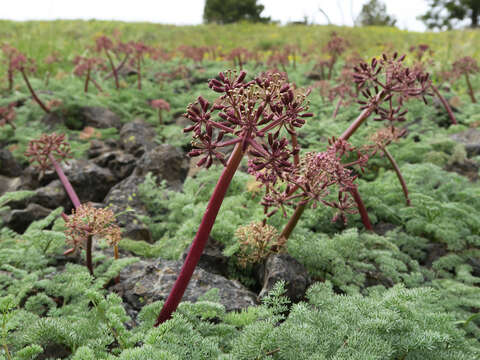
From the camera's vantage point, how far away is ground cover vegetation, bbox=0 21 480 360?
1.80 m

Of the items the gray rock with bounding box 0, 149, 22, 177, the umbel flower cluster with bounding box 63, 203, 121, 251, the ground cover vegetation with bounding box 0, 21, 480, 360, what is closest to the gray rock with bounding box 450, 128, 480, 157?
Answer: the ground cover vegetation with bounding box 0, 21, 480, 360

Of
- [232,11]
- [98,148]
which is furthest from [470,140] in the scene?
[232,11]

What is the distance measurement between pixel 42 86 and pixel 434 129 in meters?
7.27

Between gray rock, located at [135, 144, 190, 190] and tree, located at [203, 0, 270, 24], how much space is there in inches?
1382

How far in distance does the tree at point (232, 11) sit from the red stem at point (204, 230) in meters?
38.3

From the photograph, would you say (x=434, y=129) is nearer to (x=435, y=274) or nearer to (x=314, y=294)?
(x=435, y=274)

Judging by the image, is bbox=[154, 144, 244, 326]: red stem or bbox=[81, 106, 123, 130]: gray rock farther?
bbox=[81, 106, 123, 130]: gray rock

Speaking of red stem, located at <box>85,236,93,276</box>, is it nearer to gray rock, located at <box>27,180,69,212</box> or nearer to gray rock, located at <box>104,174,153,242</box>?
gray rock, located at <box>104,174,153,242</box>

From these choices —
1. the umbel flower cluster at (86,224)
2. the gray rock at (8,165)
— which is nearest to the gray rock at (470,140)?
the umbel flower cluster at (86,224)

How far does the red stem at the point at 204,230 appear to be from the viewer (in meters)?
1.83

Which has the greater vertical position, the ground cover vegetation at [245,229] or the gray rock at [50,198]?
the ground cover vegetation at [245,229]

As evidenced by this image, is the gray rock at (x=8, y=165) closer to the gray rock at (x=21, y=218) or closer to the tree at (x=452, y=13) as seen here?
the gray rock at (x=21, y=218)

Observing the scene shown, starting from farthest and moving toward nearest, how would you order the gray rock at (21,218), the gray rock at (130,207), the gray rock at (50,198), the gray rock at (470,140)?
1. the gray rock at (470,140)
2. the gray rock at (50,198)
3. the gray rock at (21,218)
4. the gray rock at (130,207)

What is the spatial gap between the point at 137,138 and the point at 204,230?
4343mm
